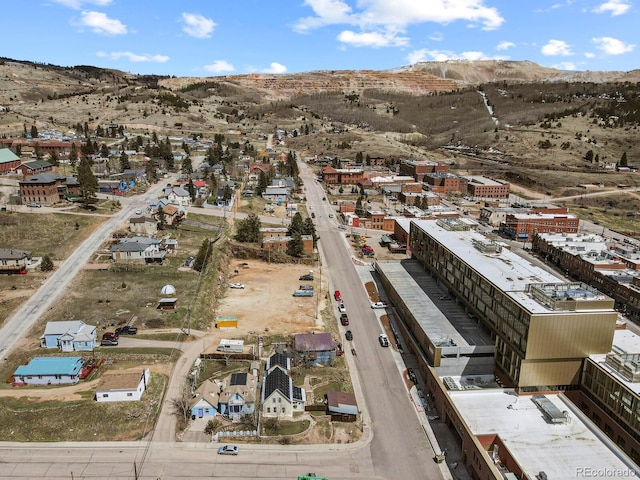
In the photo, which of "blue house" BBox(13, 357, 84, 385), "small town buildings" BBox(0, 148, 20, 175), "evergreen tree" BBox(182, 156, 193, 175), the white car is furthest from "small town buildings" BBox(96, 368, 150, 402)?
"small town buildings" BBox(0, 148, 20, 175)

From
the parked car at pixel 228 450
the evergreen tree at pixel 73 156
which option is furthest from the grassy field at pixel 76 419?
the evergreen tree at pixel 73 156

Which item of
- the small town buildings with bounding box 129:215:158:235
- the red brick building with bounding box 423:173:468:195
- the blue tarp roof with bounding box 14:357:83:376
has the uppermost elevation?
the red brick building with bounding box 423:173:468:195

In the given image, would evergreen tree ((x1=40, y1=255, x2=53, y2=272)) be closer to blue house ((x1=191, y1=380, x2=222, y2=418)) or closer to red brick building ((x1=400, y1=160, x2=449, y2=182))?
blue house ((x1=191, y1=380, x2=222, y2=418))

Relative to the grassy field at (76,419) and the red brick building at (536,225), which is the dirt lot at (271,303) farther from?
the red brick building at (536,225)

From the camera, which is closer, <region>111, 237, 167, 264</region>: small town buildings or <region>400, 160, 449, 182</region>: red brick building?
<region>111, 237, 167, 264</region>: small town buildings

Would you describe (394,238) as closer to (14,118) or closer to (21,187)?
(21,187)
